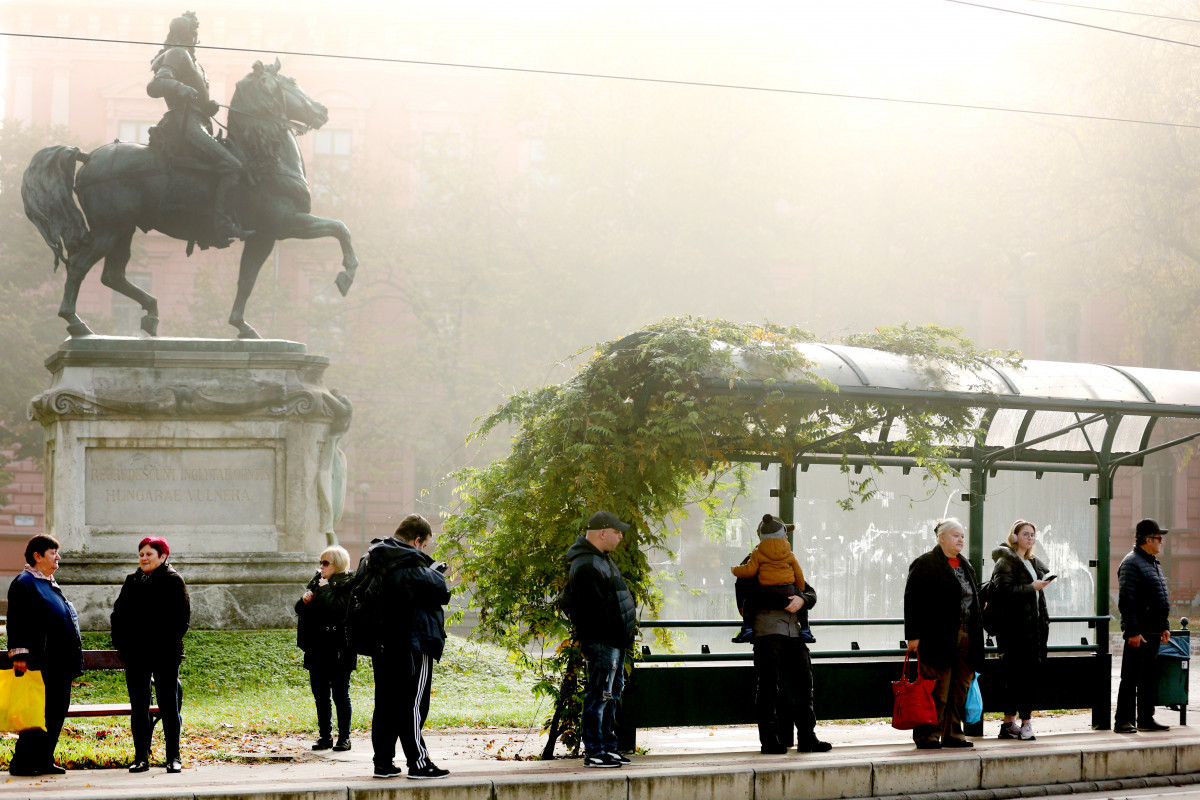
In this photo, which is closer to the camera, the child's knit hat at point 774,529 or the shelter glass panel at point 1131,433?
the child's knit hat at point 774,529

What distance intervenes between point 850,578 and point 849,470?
84 centimetres

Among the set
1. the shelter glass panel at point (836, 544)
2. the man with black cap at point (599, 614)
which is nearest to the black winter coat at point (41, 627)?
the man with black cap at point (599, 614)

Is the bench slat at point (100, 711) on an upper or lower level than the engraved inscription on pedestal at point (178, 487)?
lower

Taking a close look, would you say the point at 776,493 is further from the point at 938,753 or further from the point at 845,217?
the point at 845,217

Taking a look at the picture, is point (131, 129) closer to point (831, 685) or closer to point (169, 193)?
point (169, 193)

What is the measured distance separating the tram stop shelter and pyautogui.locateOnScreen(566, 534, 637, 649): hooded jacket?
104 centimetres

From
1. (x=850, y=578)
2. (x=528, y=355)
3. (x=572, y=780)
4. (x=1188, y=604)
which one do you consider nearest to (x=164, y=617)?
(x=572, y=780)

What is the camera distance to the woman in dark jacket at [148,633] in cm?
827

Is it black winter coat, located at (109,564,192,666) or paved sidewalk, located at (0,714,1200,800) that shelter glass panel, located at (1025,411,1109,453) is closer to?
paved sidewalk, located at (0,714,1200,800)

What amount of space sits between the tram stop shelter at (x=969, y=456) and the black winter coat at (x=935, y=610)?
0.90 m

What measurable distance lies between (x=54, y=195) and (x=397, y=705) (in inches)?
359

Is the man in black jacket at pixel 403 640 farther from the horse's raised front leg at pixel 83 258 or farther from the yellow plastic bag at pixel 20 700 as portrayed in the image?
the horse's raised front leg at pixel 83 258

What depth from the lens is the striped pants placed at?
791 centimetres

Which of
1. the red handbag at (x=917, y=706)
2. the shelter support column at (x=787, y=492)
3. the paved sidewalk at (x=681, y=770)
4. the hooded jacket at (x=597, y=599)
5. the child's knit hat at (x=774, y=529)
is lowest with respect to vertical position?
the paved sidewalk at (x=681, y=770)
